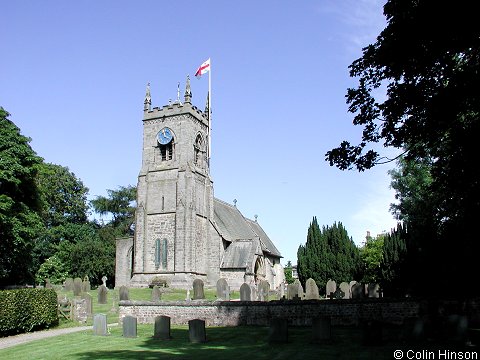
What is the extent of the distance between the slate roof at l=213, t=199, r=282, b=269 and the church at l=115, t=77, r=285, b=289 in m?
0.10

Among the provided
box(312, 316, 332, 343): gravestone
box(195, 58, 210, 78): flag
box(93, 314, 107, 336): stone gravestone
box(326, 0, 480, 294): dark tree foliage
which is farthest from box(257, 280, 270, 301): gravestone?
box(195, 58, 210, 78): flag

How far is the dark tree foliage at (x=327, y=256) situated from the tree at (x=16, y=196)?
1881 cm

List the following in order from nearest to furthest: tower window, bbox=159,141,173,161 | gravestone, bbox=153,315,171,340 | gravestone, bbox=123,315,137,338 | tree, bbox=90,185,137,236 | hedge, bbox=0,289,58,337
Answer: gravestone, bbox=153,315,171,340, gravestone, bbox=123,315,137,338, hedge, bbox=0,289,58,337, tower window, bbox=159,141,173,161, tree, bbox=90,185,137,236

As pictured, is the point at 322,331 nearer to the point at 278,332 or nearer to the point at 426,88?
the point at 278,332

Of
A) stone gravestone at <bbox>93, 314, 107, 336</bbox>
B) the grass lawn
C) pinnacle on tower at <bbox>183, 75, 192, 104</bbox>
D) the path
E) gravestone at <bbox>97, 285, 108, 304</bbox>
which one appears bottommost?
the path

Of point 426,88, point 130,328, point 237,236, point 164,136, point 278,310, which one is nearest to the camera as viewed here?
point 426,88

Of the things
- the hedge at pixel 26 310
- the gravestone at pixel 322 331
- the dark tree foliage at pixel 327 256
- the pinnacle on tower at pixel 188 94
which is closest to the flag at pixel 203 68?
the pinnacle on tower at pixel 188 94

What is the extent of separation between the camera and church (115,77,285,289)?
130 feet

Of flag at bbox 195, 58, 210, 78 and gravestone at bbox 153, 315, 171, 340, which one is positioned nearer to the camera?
gravestone at bbox 153, 315, 171, 340

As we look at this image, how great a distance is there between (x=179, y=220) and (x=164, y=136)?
7878 mm

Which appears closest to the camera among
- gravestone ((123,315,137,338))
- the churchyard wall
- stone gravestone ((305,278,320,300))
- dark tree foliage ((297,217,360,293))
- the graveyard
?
the graveyard

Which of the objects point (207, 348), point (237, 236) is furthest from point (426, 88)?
point (237, 236)

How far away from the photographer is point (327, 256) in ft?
117

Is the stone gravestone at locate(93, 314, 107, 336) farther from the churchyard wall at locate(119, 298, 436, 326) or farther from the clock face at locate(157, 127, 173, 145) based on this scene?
the clock face at locate(157, 127, 173, 145)
